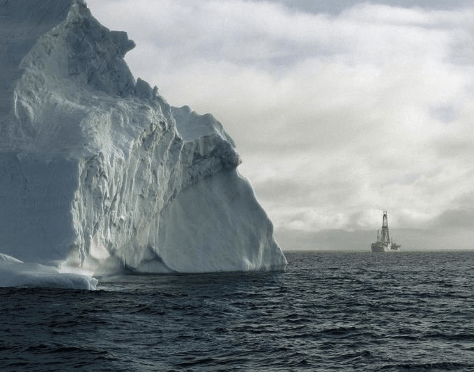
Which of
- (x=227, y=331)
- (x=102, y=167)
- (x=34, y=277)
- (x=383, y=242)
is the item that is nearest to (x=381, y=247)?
(x=383, y=242)

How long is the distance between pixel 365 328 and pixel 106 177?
14189 mm

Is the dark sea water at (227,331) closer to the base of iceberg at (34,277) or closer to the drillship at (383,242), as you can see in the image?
the base of iceberg at (34,277)

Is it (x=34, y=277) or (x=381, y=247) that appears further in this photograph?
(x=381, y=247)

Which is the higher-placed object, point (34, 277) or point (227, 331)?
point (34, 277)

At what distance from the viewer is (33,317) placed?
14.3 metres

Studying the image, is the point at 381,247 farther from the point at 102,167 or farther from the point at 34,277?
the point at 34,277

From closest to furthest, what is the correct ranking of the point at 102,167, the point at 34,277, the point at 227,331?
the point at 227,331 → the point at 34,277 → the point at 102,167

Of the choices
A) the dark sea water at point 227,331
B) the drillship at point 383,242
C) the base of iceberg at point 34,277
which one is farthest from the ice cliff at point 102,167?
the drillship at point 383,242

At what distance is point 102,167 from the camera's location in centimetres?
2411

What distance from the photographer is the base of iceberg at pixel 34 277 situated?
19.0 m

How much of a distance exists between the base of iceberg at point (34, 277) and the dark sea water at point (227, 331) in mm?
305

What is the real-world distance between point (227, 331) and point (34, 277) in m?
8.52

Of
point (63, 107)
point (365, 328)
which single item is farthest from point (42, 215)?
point (365, 328)

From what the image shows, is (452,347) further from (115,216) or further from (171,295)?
(115,216)
